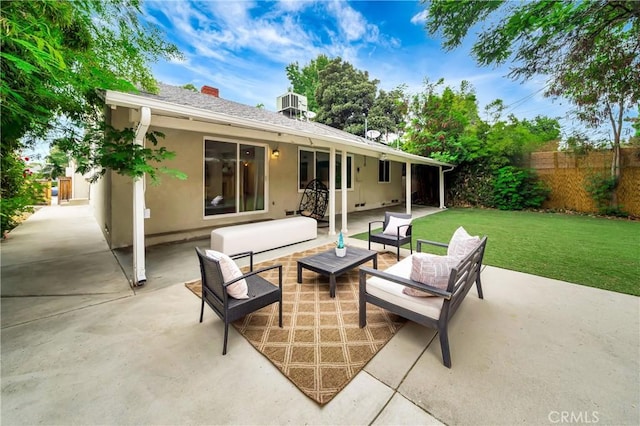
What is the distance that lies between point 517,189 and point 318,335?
13.1 meters

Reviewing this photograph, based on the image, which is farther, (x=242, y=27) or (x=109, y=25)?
(x=242, y=27)

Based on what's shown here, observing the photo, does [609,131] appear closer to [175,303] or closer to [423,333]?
[423,333]

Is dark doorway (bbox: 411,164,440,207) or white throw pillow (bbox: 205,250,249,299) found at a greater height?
dark doorway (bbox: 411,164,440,207)

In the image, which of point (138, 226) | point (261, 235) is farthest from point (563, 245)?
point (138, 226)

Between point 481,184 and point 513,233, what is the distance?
21.9 ft

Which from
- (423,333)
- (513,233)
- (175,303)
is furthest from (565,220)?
(175,303)

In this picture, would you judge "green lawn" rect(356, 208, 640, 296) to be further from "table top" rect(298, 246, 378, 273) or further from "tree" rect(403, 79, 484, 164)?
"tree" rect(403, 79, 484, 164)

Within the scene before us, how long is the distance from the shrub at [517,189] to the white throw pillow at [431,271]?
1214cm

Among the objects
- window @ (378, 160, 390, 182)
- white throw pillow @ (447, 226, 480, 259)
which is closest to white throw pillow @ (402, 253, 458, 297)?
white throw pillow @ (447, 226, 480, 259)

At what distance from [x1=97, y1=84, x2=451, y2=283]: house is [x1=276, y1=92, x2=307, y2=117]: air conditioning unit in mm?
3939

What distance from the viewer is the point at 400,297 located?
237cm

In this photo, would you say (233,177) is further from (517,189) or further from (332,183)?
(517,189)

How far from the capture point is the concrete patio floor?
1646mm

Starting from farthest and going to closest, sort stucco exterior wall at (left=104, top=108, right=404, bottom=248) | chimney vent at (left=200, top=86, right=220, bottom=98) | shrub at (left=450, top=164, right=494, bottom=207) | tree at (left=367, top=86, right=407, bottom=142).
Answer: tree at (left=367, top=86, right=407, bottom=142)
shrub at (left=450, top=164, right=494, bottom=207)
chimney vent at (left=200, top=86, right=220, bottom=98)
stucco exterior wall at (left=104, top=108, right=404, bottom=248)
